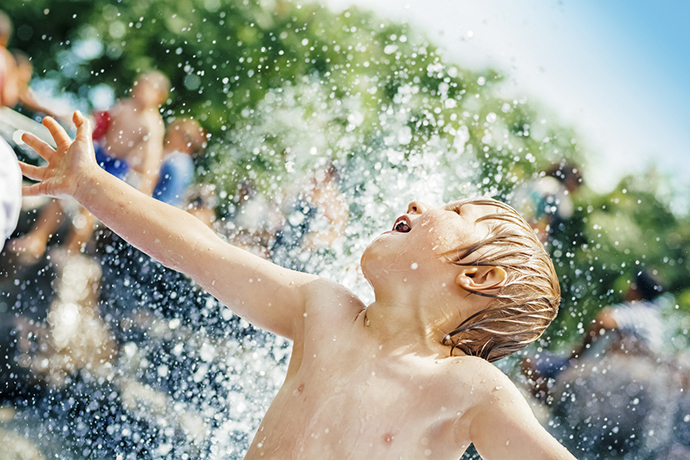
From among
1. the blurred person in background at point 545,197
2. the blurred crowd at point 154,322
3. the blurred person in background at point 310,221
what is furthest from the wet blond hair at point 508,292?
the blurred person in background at point 545,197

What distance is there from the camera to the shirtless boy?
204 inches

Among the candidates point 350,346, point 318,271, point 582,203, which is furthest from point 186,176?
point 582,203

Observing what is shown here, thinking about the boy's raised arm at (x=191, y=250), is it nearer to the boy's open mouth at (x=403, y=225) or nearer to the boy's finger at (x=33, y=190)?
the boy's finger at (x=33, y=190)

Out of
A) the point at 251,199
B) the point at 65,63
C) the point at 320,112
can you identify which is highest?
the point at 320,112

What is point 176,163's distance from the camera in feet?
19.0

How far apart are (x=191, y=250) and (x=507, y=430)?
1.07 metres

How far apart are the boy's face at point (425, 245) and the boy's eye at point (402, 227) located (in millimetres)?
32

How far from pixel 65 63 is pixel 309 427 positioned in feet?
28.1

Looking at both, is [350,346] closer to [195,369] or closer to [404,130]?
[195,369]

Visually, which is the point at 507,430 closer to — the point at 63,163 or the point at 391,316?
the point at 391,316

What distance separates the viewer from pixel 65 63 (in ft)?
28.4

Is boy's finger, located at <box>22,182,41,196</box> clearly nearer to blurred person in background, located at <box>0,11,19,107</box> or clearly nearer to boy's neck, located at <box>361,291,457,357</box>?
boy's neck, located at <box>361,291,457,357</box>

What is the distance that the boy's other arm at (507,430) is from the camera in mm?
1404

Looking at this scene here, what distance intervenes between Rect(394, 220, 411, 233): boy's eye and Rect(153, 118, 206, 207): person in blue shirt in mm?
3842
